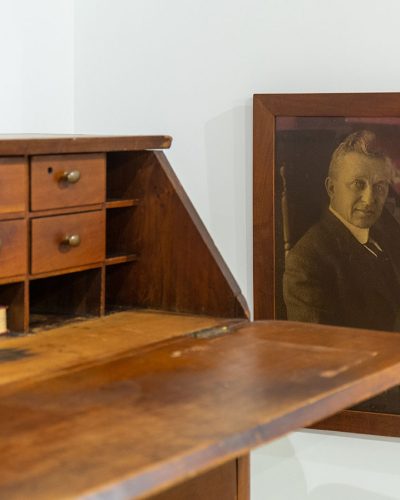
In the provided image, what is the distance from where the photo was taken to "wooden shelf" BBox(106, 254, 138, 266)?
82.1 inches

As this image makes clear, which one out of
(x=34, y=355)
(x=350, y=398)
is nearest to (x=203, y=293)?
(x=34, y=355)

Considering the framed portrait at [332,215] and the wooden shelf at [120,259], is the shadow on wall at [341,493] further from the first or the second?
the wooden shelf at [120,259]

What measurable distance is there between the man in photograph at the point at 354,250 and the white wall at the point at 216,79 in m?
0.17

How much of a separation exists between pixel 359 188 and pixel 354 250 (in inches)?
5.8

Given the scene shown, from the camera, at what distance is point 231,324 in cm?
198

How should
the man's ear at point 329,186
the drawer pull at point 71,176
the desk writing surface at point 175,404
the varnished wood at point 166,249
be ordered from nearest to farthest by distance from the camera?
1. the desk writing surface at point 175,404
2. the drawer pull at point 71,176
3. the varnished wood at point 166,249
4. the man's ear at point 329,186

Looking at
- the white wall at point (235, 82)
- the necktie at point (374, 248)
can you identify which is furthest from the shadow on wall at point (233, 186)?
the necktie at point (374, 248)

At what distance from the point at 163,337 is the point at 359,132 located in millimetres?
834

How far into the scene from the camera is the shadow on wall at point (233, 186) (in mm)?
2588

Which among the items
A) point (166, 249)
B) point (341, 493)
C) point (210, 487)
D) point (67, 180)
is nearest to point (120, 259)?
point (166, 249)

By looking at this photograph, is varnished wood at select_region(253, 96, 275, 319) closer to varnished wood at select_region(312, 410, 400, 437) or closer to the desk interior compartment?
varnished wood at select_region(312, 410, 400, 437)

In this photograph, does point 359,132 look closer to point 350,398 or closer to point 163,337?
point 163,337

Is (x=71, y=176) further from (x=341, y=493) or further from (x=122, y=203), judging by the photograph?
(x=341, y=493)

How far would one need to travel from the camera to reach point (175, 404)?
4.44 feet
